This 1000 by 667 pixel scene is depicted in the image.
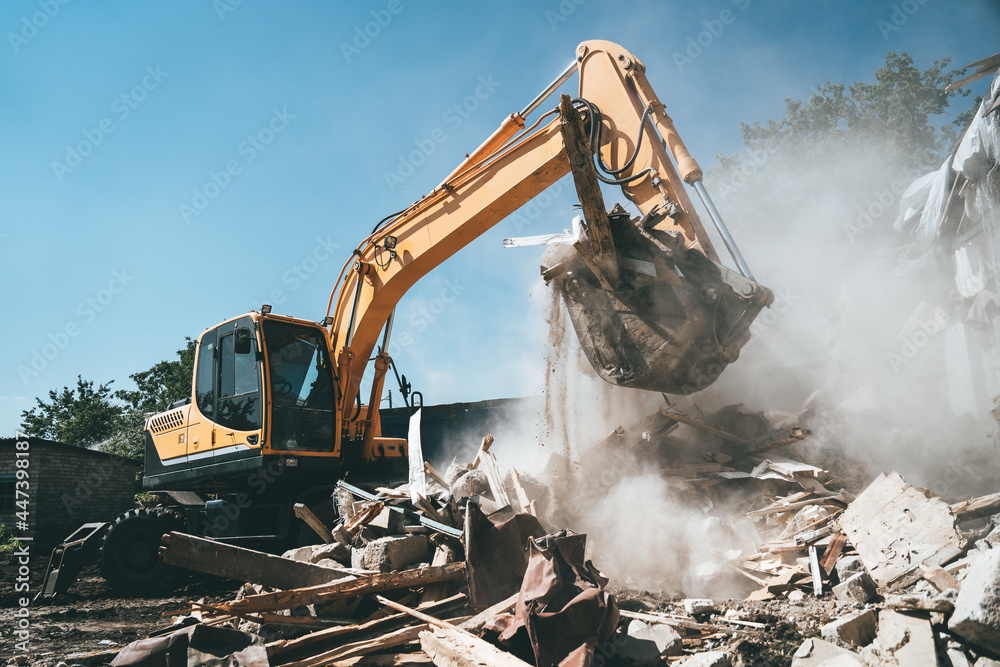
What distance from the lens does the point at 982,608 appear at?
2488mm

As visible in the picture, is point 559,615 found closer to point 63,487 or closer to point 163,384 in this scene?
point 63,487

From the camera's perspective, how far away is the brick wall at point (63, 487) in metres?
A: 13.2

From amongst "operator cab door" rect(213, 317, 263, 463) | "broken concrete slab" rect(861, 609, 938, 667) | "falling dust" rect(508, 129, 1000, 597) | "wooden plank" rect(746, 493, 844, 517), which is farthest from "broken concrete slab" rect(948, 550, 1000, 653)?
"operator cab door" rect(213, 317, 263, 463)

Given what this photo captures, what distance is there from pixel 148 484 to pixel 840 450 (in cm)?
921

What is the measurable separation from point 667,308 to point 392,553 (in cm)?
321

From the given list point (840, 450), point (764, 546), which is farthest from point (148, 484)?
point (840, 450)

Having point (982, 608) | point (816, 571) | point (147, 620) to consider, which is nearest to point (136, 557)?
point (147, 620)

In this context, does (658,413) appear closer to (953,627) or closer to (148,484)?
(953,627)

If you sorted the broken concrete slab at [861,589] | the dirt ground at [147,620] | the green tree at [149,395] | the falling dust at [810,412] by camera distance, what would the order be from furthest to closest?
the green tree at [149,395], the falling dust at [810,412], the broken concrete slab at [861,589], the dirt ground at [147,620]

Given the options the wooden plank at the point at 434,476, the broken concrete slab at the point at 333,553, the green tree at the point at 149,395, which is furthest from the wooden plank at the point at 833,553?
the green tree at the point at 149,395

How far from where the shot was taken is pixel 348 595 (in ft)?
12.3

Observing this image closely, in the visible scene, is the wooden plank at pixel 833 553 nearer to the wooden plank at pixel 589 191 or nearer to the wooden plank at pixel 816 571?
the wooden plank at pixel 816 571

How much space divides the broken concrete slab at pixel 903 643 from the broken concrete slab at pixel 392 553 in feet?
10.4

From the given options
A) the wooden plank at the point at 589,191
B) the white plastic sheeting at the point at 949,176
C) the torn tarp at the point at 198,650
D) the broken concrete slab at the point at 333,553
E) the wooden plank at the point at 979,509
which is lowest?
the wooden plank at the point at 979,509
